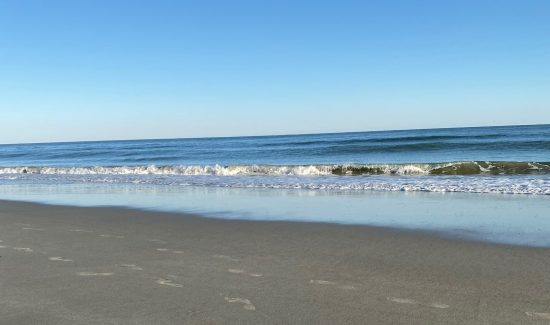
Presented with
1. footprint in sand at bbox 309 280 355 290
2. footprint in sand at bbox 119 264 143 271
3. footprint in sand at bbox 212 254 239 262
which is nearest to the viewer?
footprint in sand at bbox 309 280 355 290

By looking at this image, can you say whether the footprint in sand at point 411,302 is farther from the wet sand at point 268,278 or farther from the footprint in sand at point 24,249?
the footprint in sand at point 24,249

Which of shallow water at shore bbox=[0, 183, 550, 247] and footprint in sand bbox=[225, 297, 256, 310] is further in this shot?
shallow water at shore bbox=[0, 183, 550, 247]

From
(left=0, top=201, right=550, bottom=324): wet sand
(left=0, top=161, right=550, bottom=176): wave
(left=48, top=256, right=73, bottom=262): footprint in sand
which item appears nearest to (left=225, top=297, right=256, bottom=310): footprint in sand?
(left=0, top=201, right=550, bottom=324): wet sand

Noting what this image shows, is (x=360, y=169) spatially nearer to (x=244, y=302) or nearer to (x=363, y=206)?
(x=363, y=206)

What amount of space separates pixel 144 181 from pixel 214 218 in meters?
10.5

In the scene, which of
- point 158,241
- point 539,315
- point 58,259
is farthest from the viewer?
point 158,241

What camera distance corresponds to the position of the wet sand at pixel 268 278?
379cm

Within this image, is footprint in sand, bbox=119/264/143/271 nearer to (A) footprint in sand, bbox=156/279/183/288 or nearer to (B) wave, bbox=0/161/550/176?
(A) footprint in sand, bbox=156/279/183/288

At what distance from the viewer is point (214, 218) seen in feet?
29.7

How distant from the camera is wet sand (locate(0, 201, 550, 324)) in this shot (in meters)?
3.79

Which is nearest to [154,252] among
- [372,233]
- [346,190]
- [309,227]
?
[309,227]

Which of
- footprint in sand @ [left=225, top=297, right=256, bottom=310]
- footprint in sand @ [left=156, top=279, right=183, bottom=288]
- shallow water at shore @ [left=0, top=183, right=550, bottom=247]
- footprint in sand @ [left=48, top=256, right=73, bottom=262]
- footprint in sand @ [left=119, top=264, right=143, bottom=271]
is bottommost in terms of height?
shallow water at shore @ [left=0, top=183, right=550, bottom=247]

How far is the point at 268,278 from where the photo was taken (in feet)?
15.7

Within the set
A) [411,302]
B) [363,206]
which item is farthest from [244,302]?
[363,206]
